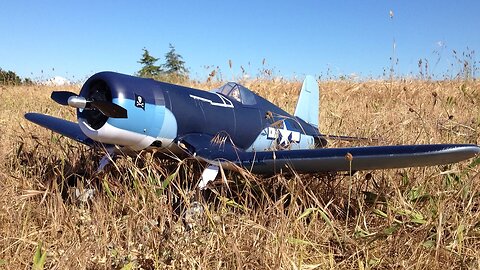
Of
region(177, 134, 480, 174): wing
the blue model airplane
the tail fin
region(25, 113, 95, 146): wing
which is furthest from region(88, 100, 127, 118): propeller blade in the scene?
the tail fin

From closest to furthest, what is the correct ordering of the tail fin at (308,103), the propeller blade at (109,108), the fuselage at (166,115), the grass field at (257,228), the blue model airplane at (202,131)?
the grass field at (257,228) < the blue model airplane at (202,131) < the propeller blade at (109,108) < the fuselage at (166,115) < the tail fin at (308,103)

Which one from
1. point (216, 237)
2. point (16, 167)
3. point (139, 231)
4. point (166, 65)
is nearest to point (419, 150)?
point (216, 237)

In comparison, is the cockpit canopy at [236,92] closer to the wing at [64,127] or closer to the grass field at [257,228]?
the grass field at [257,228]

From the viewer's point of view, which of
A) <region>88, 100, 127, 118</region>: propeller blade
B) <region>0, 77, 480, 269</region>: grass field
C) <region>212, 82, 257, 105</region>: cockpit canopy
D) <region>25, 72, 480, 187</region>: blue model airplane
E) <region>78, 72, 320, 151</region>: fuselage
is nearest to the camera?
<region>0, 77, 480, 269</region>: grass field

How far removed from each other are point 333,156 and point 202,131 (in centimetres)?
101

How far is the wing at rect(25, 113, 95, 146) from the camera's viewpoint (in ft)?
11.5

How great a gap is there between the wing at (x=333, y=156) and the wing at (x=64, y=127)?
1.03 m

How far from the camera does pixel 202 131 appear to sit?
3.04 metres

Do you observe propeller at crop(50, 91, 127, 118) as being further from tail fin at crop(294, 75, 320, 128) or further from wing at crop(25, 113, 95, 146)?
tail fin at crop(294, 75, 320, 128)

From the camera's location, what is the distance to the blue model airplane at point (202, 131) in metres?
2.25

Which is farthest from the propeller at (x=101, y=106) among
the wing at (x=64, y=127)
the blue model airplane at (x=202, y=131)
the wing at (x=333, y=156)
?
the wing at (x=64, y=127)

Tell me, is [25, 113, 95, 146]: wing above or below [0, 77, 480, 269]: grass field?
above

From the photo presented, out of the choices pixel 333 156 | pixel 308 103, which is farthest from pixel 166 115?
pixel 308 103

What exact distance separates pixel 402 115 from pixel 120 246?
4214mm
